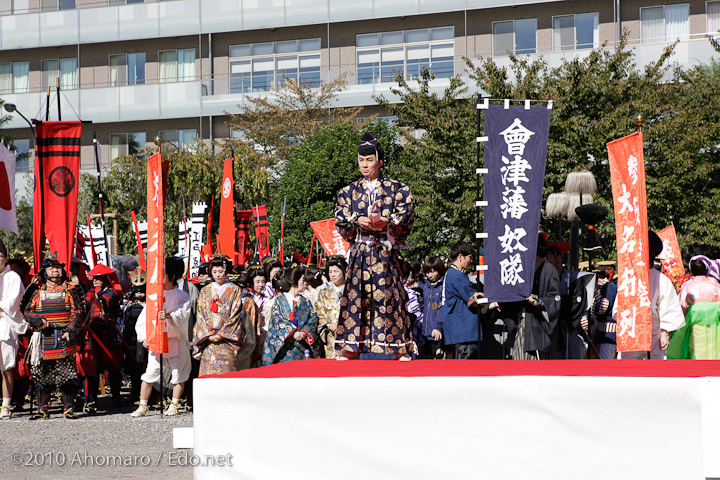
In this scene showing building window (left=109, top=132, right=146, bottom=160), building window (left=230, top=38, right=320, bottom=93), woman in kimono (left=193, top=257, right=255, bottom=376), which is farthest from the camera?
building window (left=109, top=132, right=146, bottom=160)

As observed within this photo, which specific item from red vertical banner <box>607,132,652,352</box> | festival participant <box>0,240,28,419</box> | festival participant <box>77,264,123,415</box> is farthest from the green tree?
red vertical banner <box>607,132,652,352</box>

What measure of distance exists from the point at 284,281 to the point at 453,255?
74.8 inches

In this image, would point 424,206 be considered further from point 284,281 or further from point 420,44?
point 420,44

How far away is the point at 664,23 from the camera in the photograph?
26016 mm

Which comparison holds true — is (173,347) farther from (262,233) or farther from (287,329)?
(262,233)

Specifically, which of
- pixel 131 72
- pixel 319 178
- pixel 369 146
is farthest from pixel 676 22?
pixel 369 146

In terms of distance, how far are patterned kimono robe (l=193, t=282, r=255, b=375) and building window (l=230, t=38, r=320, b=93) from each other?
2167cm

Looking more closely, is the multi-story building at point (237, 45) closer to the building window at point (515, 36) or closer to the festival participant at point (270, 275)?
the building window at point (515, 36)

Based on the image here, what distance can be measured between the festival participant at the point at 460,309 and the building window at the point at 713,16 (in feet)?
70.2

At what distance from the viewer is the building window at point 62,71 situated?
102 ft

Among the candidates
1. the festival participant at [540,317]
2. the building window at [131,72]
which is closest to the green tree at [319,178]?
the building window at [131,72]

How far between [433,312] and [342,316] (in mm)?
3354

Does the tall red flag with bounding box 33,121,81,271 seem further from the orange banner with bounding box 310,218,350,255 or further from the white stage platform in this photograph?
the white stage platform

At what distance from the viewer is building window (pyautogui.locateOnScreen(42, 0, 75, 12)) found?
101 feet
